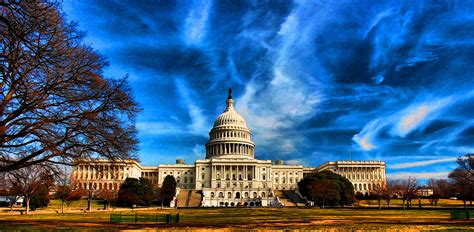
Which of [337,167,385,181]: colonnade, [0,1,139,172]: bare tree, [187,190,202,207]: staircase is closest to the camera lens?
[0,1,139,172]: bare tree

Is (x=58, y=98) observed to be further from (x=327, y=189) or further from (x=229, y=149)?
(x=229, y=149)

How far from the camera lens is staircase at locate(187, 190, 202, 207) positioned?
107375 mm

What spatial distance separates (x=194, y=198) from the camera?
383 ft

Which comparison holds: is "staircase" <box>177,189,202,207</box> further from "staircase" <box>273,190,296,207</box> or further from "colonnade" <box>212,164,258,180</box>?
"staircase" <box>273,190,296,207</box>

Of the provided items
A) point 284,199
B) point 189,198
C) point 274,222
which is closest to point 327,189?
point 284,199

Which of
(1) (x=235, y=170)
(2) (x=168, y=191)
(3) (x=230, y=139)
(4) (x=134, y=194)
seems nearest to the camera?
(4) (x=134, y=194)

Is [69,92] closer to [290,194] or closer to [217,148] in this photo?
[290,194]

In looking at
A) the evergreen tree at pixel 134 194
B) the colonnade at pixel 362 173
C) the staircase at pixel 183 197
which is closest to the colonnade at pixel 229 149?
the staircase at pixel 183 197

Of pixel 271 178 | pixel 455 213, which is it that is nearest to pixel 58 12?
pixel 455 213

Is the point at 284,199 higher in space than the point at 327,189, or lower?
lower

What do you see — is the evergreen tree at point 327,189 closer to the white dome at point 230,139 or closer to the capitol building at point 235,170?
the capitol building at point 235,170

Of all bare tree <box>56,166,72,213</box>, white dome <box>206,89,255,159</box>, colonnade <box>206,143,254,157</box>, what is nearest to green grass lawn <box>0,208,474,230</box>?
bare tree <box>56,166,72,213</box>

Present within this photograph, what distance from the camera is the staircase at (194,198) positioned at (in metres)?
107

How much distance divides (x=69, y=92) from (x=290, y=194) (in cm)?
10522
